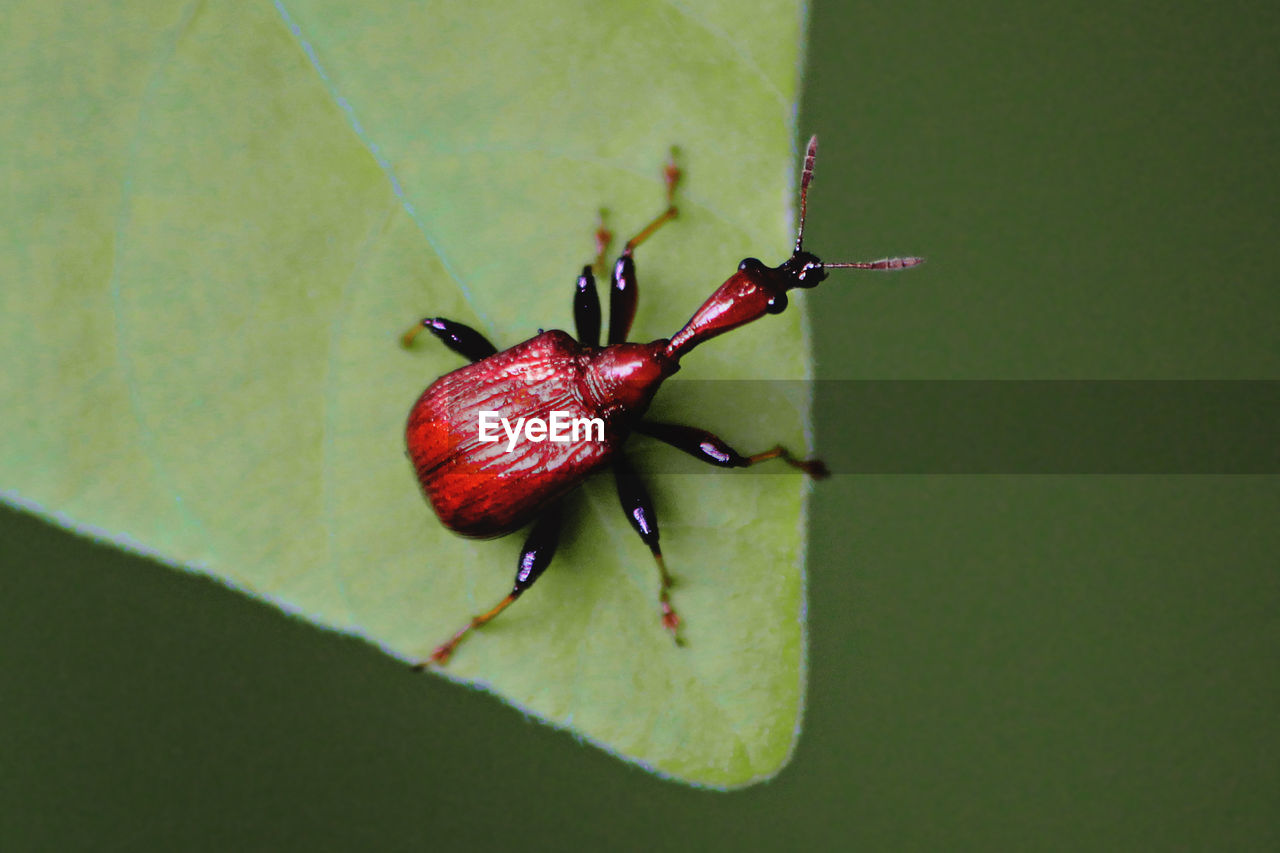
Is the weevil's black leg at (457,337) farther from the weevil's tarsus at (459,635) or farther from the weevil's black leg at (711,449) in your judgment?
the weevil's tarsus at (459,635)

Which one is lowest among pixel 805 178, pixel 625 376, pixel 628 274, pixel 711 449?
pixel 711 449

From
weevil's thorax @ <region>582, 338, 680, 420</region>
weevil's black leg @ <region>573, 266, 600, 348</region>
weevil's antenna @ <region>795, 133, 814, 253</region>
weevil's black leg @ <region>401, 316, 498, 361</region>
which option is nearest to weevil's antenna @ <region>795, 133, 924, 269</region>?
weevil's antenna @ <region>795, 133, 814, 253</region>

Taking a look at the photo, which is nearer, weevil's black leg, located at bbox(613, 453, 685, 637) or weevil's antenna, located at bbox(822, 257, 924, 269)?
weevil's black leg, located at bbox(613, 453, 685, 637)

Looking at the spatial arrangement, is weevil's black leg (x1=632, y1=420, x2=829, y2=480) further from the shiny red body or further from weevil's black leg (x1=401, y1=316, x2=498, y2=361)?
weevil's black leg (x1=401, y1=316, x2=498, y2=361)

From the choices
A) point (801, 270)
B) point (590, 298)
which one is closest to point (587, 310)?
point (590, 298)

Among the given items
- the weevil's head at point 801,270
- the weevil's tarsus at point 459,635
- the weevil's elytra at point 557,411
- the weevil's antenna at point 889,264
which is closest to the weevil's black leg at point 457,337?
the weevil's elytra at point 557,411

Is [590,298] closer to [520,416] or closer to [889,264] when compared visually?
[520,416]

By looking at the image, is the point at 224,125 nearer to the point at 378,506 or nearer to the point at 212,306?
the point at 212,306
